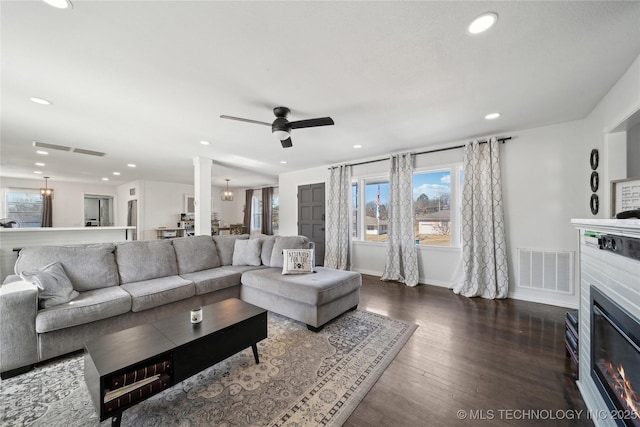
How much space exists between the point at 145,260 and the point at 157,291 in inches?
27.8

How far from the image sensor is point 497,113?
2.90 meters

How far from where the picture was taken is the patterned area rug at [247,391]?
57.5 inches

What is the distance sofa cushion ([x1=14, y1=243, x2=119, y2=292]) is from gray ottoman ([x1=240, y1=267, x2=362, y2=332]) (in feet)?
4.94

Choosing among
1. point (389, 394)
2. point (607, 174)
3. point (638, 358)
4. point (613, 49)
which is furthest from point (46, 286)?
point (607, 174)

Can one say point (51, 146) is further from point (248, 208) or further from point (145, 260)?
point (248, 208)

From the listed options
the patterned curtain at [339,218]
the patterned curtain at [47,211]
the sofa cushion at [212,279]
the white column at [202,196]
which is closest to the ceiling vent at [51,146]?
the white column at [202,196]

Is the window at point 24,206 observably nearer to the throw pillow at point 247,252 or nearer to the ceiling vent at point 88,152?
the ceiling vent at point 88,152

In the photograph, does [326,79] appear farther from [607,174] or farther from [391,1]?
[607,174]

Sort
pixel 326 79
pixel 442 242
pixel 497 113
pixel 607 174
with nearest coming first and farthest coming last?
pixel 326 79 → pixel 607 174 → pixel 497 113 → pixel 442 242

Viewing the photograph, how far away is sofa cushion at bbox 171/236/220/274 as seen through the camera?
11.0 feet

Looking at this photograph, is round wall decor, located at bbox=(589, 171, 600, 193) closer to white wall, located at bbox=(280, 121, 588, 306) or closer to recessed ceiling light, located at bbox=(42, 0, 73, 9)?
white wall, located at bbox=(280, 121, 588, 306)

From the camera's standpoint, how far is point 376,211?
517cm

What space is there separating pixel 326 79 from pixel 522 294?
4000 millimetres

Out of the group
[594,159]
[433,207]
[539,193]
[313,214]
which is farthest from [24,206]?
[594,159]
